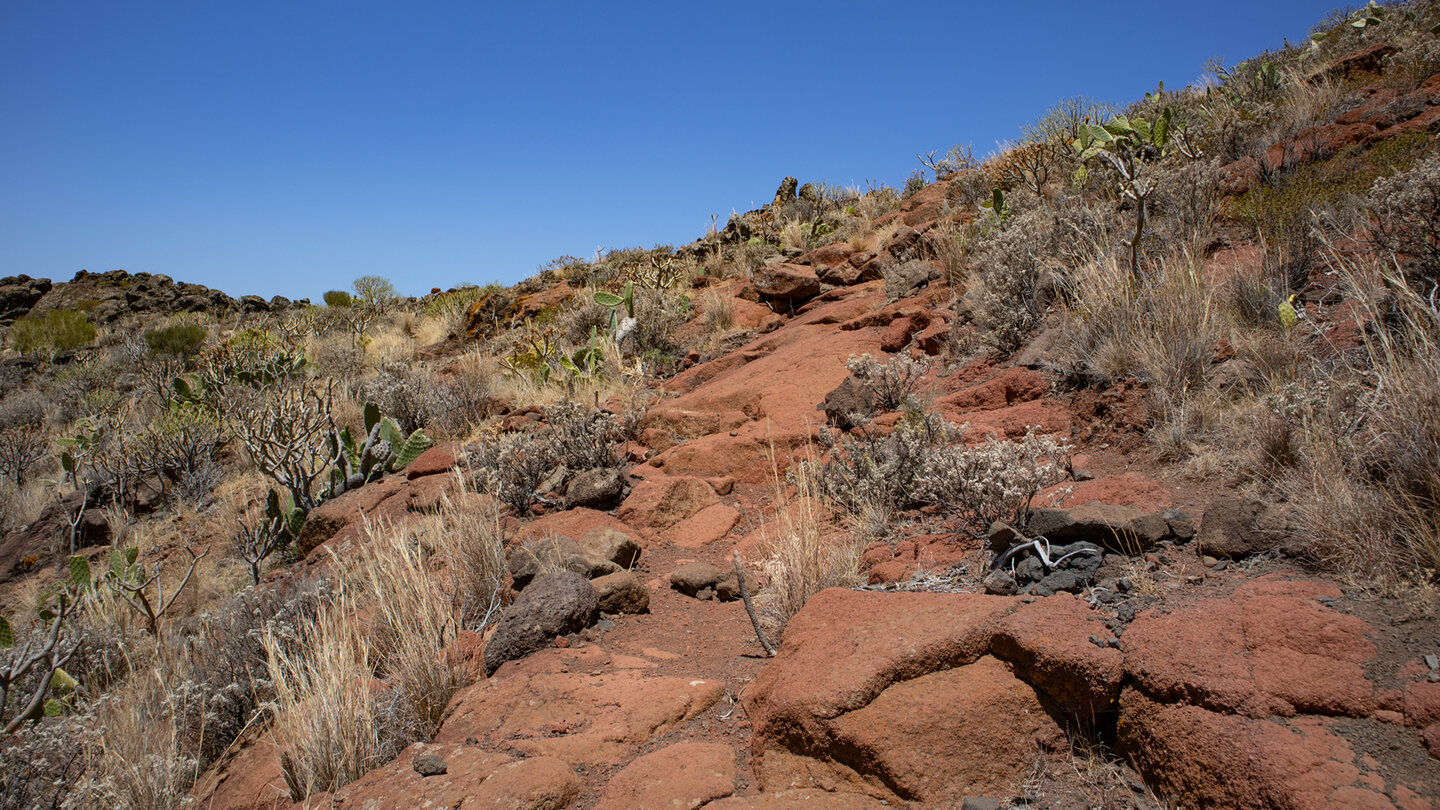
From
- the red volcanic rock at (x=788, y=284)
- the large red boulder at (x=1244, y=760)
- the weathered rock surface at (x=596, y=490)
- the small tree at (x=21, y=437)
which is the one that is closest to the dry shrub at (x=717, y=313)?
the red volcanic rock at (x=788, y=284)

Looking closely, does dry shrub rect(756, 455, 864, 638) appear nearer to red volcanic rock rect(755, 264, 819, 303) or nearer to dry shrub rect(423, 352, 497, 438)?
dry shrub rect(423, 352, 497, 438)

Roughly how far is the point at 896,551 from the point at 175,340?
60.3ft

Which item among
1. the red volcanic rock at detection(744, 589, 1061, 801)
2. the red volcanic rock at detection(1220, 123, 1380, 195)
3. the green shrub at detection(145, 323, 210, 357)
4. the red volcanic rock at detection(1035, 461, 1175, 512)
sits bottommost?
the red volcanic rock at detection(744, 589, 1061, 801)

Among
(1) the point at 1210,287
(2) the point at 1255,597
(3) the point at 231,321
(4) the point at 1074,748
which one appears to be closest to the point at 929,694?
(4) the point at 1074,748

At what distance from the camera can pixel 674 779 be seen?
7.15 feet

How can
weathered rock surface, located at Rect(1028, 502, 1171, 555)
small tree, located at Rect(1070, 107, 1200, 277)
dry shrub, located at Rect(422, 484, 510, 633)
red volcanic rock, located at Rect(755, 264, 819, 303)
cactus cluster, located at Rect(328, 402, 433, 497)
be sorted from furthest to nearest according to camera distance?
red volcanic rock, located at Rect(755, 264, 819, 303) → cactus cluster, located at Rect(328, 402, 433, 497) → small tree, located at Rect(1070, 107, 1200, 277) → dry shrub, located at Rect(422, 484, 510, 633) → weathered rock surface, located at Rect(1028, 502, 1171, 555)

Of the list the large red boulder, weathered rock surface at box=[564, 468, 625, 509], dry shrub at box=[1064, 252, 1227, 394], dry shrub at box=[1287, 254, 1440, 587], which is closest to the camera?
the large red boulder

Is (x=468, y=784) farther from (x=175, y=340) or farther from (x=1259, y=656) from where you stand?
(x=175, y=340)

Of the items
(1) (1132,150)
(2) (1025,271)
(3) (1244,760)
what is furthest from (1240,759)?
(1) (1132,150)

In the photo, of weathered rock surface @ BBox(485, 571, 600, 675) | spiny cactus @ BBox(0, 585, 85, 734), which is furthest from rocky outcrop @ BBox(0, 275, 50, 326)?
weathered rock surface @ BBox(485, 571, 600, 675)

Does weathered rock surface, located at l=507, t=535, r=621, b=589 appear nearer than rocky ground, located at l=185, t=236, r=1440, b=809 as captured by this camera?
No

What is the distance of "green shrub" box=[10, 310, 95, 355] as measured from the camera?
1858 centimetres

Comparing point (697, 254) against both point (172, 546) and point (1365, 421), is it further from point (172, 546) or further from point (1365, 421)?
point (1365, 421)

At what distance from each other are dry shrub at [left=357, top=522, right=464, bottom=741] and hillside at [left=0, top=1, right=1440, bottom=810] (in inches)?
0.8
